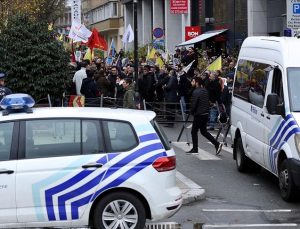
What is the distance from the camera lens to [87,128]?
7.23 m

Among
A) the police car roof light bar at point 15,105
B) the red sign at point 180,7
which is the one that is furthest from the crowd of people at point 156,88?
the red sign at point 180,7

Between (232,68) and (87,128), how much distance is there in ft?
49.6

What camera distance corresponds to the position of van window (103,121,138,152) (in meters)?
7.22

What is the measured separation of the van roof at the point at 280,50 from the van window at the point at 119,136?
3.61 meters

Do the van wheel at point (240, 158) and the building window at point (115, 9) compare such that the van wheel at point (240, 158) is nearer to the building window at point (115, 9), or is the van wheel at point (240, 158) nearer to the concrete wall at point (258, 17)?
the concrete wall at point (258, 17)

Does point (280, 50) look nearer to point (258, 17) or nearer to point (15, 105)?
point (15, 105)

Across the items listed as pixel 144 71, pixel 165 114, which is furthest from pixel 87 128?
pixel 144 71

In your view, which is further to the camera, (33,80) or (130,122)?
(33,80)

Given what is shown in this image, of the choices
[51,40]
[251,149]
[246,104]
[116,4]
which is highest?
[116,4]

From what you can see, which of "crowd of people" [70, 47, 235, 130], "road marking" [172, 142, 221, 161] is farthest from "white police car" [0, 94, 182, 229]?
"crowd of people" [70, 47, 235, 130]

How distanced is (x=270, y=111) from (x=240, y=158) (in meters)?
2.69

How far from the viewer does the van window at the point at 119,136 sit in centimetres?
722

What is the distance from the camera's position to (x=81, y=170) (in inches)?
276

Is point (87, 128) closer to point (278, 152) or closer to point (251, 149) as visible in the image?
point (278, 152)
